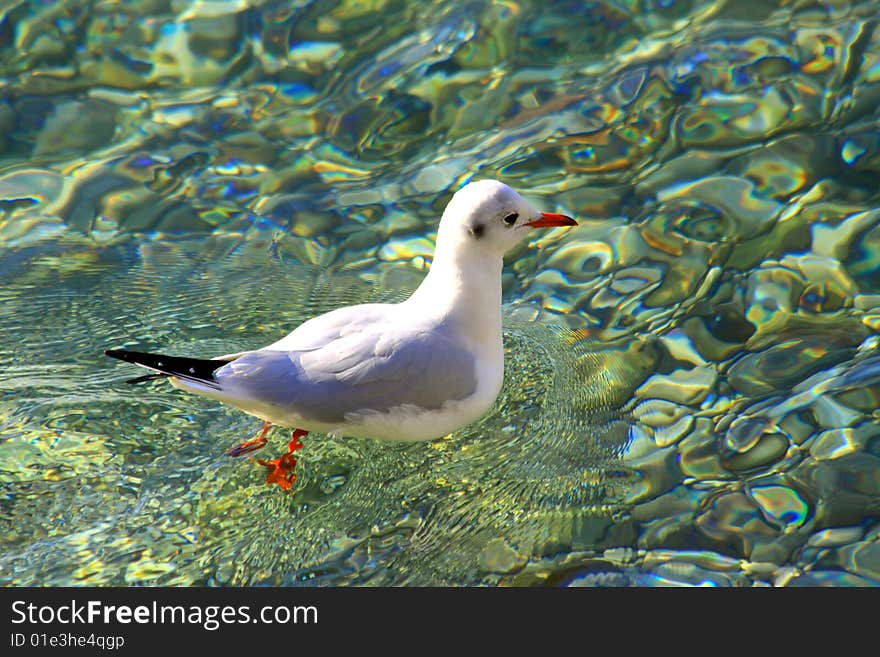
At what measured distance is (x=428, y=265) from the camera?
16.9 ft

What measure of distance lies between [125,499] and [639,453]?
197cm

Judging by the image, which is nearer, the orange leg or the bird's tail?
the bird's tail

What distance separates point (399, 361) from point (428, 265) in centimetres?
140

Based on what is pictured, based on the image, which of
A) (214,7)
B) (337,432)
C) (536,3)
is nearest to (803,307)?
(337,432)

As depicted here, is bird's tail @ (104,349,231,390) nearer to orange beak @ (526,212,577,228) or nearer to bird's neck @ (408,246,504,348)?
bird's neck @ (408,246,504,348)

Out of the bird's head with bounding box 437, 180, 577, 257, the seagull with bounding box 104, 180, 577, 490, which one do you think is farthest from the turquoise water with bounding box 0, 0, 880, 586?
the bird's head with bounding box 437, 180, 577, 257

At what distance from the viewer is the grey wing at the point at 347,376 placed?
12.4ft

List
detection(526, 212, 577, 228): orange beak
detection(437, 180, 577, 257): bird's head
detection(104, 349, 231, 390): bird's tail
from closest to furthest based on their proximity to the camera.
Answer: detection(104, 349, 231, 390): bird's tail
detection(437, 180, 577, 257): bird's head
detection(526, 212, 577, 228): orange beak

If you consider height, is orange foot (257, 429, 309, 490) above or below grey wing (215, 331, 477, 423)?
below

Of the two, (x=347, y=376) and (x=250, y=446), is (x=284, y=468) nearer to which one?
(x=250, y=446)

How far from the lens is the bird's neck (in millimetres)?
4004
